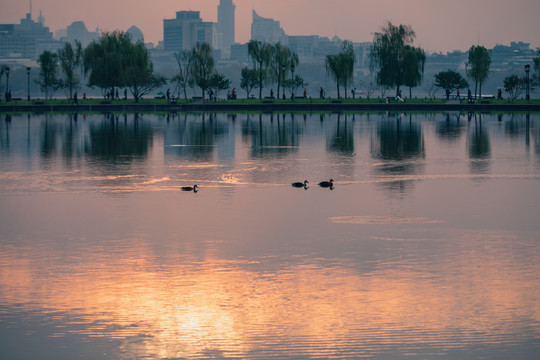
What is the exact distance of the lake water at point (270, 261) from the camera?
8.79m

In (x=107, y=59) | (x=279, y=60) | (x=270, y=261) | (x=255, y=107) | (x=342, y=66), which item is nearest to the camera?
(x=270, y=261)

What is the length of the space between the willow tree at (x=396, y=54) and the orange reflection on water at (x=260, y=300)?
227 feet

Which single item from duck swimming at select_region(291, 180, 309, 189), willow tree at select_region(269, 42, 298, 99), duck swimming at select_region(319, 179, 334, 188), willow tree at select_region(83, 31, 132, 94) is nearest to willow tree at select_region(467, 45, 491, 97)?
willow tree at select_region(269, 42, 298, 99)

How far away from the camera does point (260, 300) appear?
1019 centimetres

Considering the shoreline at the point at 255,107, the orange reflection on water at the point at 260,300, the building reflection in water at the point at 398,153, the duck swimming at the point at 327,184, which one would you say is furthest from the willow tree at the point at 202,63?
the orange reflection on water at the point at 260,300

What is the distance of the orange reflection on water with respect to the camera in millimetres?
8859

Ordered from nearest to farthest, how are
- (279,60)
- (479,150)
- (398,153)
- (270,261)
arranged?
(270,261), (398,153), (479,150), (279,60)

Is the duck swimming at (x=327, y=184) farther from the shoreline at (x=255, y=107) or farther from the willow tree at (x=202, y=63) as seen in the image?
the willow tree at (x=202, y=63)

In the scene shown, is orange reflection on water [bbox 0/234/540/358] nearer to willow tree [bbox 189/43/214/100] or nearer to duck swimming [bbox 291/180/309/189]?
duck swimming [bbox 291/180/309/189]

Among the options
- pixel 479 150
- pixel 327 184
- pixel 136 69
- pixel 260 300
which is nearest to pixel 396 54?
pixel 136 69

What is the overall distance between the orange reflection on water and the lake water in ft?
0.10

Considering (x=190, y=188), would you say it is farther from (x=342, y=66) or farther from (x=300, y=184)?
(x=342, y=66)

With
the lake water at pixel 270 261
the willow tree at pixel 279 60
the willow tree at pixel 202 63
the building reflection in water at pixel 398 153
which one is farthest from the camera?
the willow tree at pixel 279 60

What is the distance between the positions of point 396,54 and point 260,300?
7230cm
